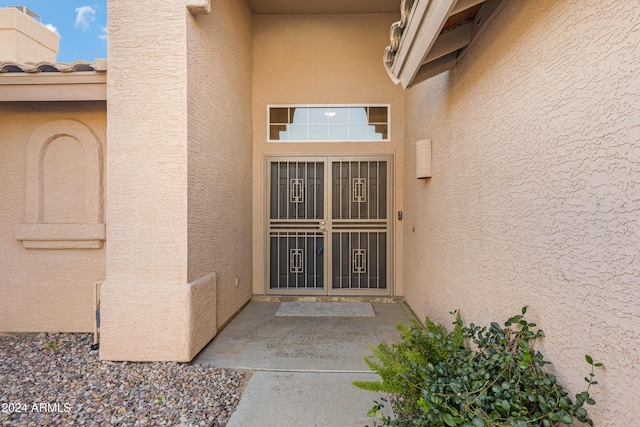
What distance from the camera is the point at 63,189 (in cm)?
454

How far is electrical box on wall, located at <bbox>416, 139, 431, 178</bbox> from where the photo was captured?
4711 mm

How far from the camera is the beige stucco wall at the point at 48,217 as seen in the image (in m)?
4.53

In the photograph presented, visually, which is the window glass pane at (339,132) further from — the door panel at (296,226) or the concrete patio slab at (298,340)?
the concrete patio slab at (298,340)

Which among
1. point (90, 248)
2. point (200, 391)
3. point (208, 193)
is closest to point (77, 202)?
point (90, 248)

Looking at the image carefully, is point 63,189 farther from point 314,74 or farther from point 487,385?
point 487,385

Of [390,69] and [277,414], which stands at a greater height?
[390,69]

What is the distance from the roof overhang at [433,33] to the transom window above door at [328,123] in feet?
9.02

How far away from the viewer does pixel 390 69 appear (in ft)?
13.0

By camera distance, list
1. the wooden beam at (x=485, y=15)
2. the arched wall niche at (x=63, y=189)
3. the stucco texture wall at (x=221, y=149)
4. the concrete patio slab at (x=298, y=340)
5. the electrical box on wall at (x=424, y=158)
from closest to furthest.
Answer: the wooden beam at (x=485, y=15)
the concrete patio slab at (x=298, y=340)
the stucco texture wall at (x=221, y=149)
the arched wall niche at (x=63, y=189)
the electrical box on wall at (x=424, y=158)

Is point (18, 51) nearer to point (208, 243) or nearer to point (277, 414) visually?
point (208, 243)

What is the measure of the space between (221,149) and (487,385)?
14.7ft

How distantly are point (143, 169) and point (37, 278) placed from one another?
2.55m

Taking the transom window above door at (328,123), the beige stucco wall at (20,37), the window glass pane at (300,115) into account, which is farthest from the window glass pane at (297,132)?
the beige stucco wall at (20,37)

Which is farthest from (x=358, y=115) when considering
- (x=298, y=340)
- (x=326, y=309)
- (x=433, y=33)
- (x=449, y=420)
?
(x=449, y=420)
